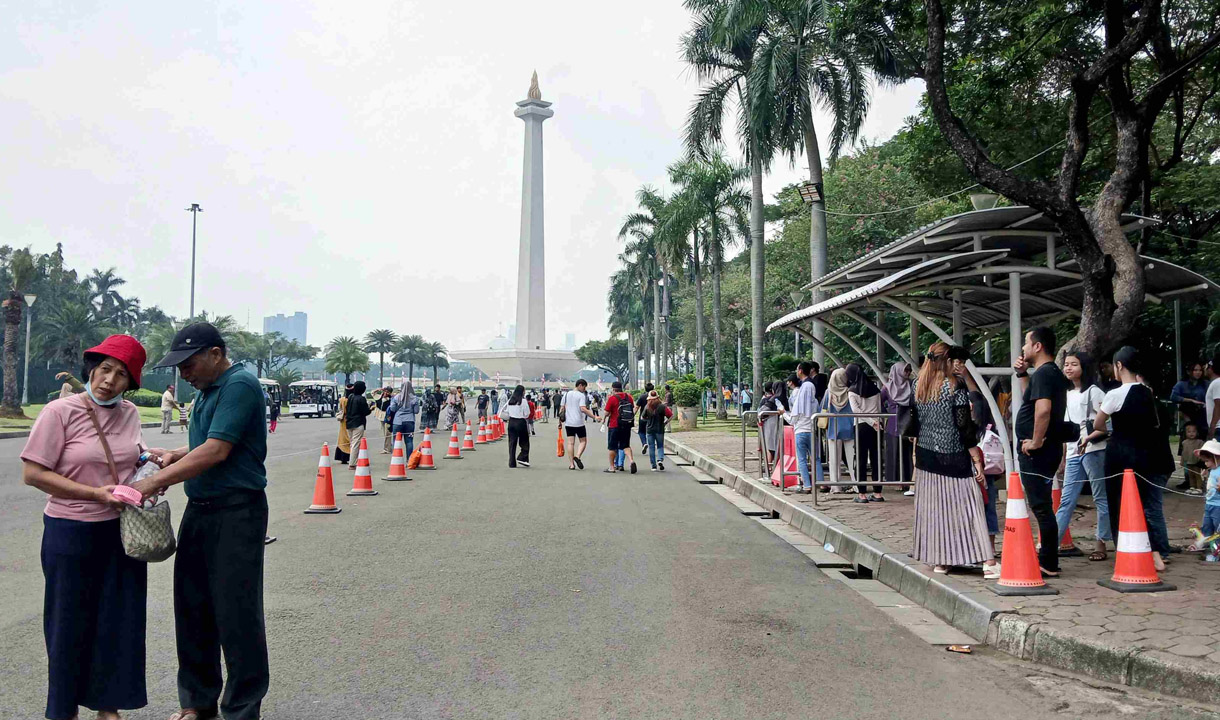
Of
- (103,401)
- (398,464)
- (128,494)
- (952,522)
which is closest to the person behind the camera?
(128,494)

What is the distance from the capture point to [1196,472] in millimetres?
12125

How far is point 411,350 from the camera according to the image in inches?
4857

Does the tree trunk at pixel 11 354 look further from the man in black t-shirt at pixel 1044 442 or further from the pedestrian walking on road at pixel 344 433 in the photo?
the man in black t-shirt at pixel 1044 442

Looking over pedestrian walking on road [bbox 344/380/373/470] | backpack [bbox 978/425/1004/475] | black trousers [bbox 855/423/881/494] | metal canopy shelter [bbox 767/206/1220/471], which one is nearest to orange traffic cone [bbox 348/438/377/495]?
pedestrian walking on road [bbox 344/380/373/470]

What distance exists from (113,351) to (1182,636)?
18.0ft

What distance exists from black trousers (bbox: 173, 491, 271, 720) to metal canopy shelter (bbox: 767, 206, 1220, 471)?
6.29 m

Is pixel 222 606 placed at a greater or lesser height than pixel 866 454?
lesser

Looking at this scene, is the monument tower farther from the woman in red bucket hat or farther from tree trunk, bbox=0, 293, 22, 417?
the woman in red bucket hat

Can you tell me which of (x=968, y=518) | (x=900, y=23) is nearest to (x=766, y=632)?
(x=968, y=518)

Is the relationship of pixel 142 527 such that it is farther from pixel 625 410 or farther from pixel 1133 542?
pixel 625 410

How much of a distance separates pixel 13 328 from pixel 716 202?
27803 mm

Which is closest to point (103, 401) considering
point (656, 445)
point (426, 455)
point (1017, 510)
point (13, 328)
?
point (1017, 510)

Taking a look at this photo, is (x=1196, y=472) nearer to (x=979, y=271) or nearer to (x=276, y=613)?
(x=979, y=271)

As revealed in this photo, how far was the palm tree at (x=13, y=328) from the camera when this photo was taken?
121 ft
